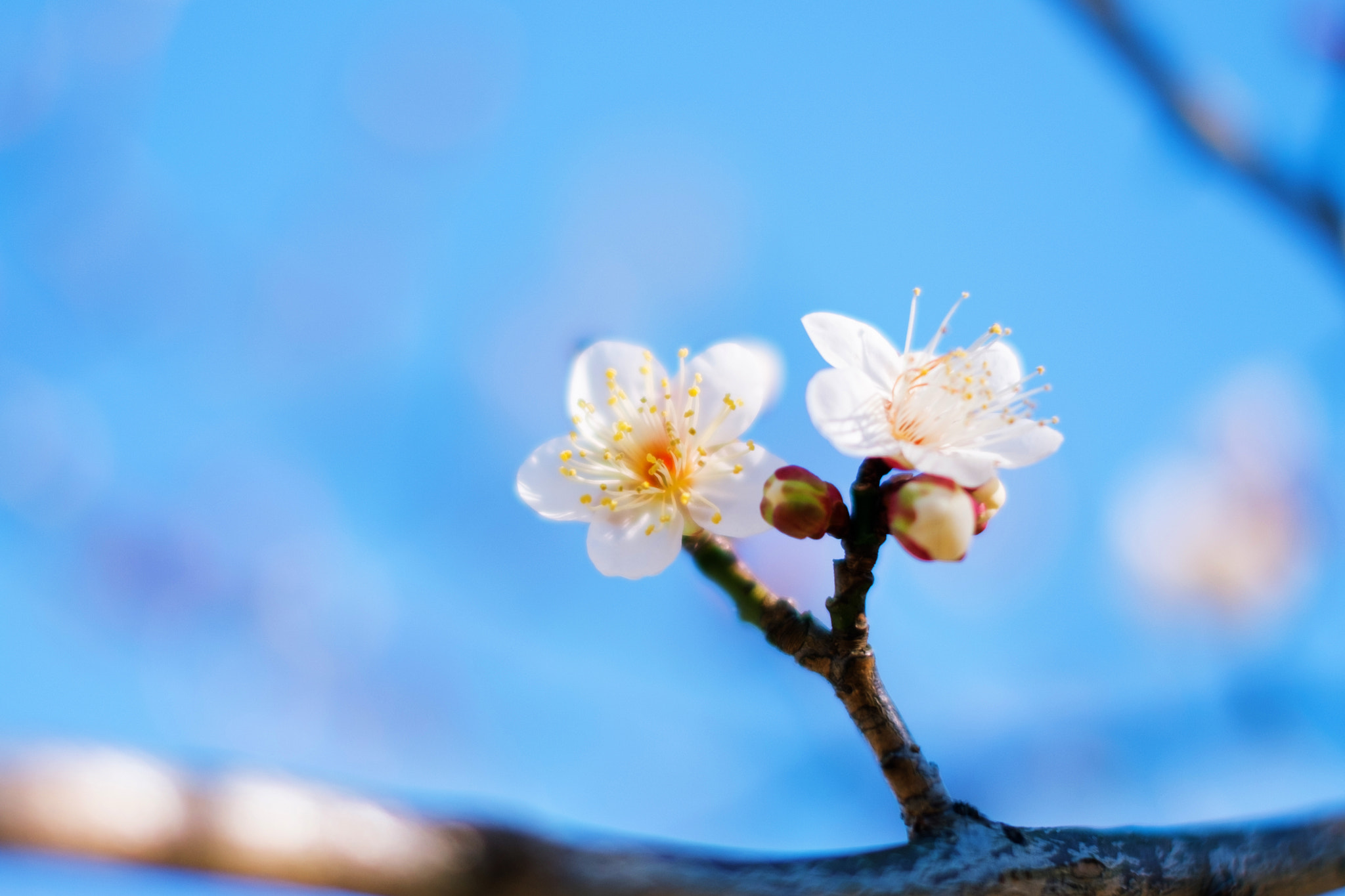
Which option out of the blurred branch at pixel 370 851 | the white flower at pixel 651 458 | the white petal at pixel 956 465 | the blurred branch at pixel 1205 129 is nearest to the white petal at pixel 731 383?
the white flower at pixel 651 458

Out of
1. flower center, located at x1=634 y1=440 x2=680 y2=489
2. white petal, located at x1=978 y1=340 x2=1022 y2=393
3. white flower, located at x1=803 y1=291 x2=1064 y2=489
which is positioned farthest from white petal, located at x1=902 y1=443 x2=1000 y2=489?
flower center, located at x1=634 y1=440 x2=680 y2=489

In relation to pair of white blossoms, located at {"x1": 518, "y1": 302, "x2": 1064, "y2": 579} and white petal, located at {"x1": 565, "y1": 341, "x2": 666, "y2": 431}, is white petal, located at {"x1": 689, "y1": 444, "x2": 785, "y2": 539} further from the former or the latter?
white petal, located at {"x1": 565, "y1": 341, "x2": 666, "y2": 431}

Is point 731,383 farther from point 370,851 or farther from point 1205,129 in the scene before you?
point 1205,129

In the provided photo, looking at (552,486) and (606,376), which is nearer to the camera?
(552,486)

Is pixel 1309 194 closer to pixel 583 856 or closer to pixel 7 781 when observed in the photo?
pixel 583 856

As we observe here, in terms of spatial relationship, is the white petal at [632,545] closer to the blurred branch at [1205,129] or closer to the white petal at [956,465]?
the white petal at [956,465]

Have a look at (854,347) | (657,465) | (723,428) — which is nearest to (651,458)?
(657,465)

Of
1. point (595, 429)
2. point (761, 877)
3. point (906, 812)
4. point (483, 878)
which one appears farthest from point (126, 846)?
point (595, 429)
